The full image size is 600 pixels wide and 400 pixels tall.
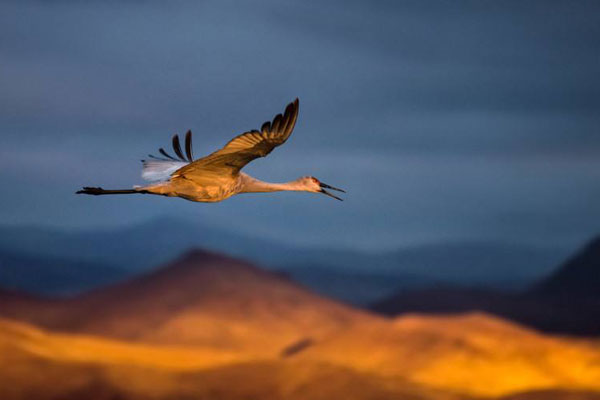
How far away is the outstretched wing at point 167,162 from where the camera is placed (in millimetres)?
8385

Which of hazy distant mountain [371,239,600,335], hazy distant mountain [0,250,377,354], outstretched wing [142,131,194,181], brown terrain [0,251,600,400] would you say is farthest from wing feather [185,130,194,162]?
hazy distant mountain [371,239,600,335]

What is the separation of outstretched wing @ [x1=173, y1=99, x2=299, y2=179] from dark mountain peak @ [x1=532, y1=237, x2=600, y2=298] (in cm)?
4387

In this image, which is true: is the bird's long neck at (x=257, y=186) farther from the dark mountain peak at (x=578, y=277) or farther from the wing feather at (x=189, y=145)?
the dark mountain peak at (x=578, y=277)

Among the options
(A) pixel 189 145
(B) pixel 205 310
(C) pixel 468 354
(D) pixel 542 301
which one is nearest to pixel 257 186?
(A) pixel 189 145

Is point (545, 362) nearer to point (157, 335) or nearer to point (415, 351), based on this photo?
point (415, 351)

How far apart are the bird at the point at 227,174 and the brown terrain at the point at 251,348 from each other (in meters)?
13.3

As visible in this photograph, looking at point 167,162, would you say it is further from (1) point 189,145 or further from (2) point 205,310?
(2) point 205,310

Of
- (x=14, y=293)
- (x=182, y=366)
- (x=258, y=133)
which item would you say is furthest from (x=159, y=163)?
(x=14, y=293)

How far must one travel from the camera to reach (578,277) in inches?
2024

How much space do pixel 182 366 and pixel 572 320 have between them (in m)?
20.7

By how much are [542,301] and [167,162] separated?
39.3m

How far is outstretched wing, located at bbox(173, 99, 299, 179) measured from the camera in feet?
21.1

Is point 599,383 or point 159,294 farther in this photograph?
point 159,294

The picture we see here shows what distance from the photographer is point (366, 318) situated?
126 ft
